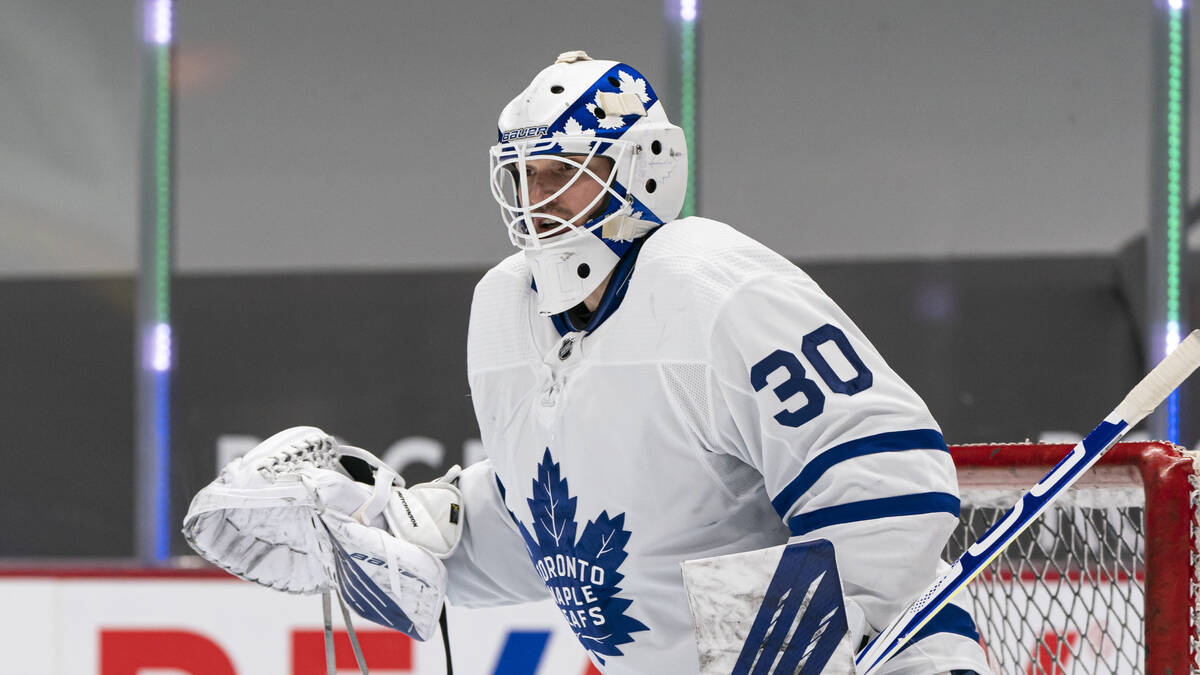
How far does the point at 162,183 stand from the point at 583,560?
93.0 inches

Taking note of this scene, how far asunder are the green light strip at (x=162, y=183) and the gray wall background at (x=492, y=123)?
0.14 ft

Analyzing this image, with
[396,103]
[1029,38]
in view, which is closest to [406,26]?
[396,103]

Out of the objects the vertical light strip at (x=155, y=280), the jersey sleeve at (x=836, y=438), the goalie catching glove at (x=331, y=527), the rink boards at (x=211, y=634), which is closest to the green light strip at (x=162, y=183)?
the vertical light strip at (x=155, y=280)

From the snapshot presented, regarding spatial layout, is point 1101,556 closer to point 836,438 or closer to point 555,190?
point 836,438

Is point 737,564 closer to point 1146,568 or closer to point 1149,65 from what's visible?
point 1146,568

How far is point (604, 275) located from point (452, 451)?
6.56 ft

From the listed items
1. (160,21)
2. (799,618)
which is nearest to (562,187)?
(799,618)

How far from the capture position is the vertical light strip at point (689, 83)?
3.19 meters

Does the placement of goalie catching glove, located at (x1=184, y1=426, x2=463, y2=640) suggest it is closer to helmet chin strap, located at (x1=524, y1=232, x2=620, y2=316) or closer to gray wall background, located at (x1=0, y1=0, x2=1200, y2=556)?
helmet chin strap, located at (x1=524, y1=232, x2=620, y2=316)

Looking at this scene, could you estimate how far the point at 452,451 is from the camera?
3.32m

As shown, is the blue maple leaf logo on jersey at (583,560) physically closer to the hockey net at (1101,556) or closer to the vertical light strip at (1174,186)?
the hockey net at (1101,556)

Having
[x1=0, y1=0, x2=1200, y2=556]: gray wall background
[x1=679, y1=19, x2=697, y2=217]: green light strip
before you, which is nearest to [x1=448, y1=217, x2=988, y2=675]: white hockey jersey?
[x1=679, y1=19, x2=697, y2=217]: green light strip

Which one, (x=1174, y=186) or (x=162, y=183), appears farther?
(x=162, y=183)

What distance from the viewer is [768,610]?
3.60 ft
